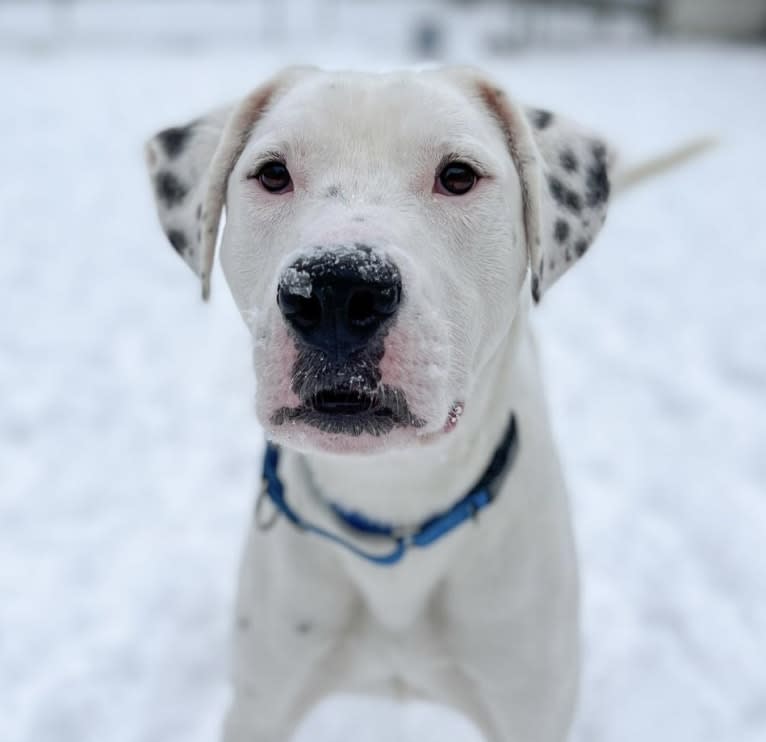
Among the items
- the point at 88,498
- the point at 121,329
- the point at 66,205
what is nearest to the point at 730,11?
the point at 66,205

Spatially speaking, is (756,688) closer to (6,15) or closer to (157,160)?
(157,160)

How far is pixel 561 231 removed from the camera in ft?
6.00

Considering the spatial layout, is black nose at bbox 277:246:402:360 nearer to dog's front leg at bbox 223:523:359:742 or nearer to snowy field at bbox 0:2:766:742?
dog's front leg at bbox 223:523:359:742

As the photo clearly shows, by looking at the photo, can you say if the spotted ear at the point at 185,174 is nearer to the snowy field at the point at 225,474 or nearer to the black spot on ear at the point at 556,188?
the black spot on ear at the point at 556,188

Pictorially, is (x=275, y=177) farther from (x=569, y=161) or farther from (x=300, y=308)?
(x=569, y=161)

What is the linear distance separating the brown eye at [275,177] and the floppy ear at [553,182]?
18.5 inches

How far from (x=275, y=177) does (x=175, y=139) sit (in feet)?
1.40

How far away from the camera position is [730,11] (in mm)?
18203

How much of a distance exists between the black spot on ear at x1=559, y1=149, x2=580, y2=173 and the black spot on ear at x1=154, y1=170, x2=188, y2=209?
84cm

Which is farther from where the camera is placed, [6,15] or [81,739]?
[6,15]

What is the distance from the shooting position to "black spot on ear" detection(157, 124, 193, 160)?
2.02 m

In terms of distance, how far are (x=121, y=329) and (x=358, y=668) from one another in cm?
319

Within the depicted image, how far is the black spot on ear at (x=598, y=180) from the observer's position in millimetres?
1890

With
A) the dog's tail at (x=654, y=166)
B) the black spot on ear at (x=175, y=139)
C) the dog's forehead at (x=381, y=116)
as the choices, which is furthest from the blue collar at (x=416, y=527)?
the dog's tail at (x=654, y=166)
